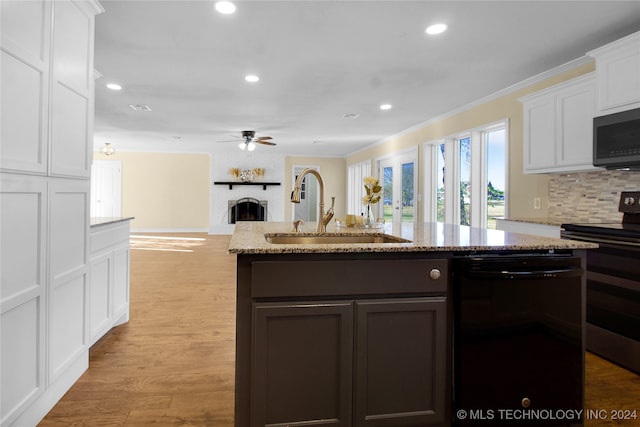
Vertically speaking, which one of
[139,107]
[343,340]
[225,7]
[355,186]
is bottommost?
[343,340]

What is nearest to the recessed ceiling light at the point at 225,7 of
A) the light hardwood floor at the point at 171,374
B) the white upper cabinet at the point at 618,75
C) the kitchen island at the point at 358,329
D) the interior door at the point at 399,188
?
the kitchen island at the point at 358,329

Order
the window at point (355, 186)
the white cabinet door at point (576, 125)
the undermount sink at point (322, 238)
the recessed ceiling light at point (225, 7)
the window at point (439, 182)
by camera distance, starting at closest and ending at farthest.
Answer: the undermount sink at point (322, 238)
the recessed ceiling light at point (225, 7)
the white cabinet door at point (576, 125)
the window at point (439, 182)
the window at point (355, 186)

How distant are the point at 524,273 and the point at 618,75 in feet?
6.96

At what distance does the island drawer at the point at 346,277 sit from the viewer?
5.09 ft

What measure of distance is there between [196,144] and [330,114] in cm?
456

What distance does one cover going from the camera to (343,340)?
161 cm

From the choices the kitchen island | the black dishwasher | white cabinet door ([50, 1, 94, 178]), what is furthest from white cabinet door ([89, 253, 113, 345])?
the black dishwasher

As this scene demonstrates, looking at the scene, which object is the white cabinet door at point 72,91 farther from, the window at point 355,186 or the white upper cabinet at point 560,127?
the window at point 355,186

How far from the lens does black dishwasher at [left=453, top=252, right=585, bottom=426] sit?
1661mm

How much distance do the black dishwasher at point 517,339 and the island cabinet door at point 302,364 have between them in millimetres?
497

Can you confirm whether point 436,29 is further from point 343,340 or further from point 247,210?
point 247,210

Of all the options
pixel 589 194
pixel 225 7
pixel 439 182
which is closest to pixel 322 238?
pixel 225 7

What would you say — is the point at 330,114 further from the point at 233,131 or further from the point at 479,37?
the point at 479,37

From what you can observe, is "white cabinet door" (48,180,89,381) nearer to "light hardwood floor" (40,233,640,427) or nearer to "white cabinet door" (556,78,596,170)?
"light hardwood floor" (40,233,640,427)
